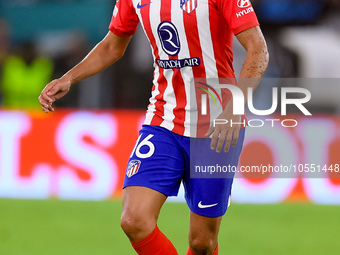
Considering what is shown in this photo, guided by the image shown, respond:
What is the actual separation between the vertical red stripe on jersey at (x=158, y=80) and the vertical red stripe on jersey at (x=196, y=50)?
198 mm

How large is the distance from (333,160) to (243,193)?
1.07 meters

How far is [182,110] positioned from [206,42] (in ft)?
1.32

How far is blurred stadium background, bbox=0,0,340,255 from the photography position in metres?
6.20

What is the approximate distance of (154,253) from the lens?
12.0 ft

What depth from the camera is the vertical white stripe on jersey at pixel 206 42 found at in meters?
3.73

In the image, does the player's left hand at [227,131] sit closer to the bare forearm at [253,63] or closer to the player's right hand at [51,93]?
the bare forearm at [253,63]

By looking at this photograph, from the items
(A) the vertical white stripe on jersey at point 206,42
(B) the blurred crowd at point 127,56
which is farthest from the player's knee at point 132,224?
(B) the blurred crowd at point 127,56

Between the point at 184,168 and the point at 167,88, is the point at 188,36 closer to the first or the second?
the point at 167,88

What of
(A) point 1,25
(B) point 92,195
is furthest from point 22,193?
(A) point 1,25

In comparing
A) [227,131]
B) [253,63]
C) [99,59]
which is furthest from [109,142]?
[227,131]

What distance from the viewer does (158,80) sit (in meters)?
3.94

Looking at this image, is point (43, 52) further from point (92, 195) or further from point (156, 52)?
point (156, 52)

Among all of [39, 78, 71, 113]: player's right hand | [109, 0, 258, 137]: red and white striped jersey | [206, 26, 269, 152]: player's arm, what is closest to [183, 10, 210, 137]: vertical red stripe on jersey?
[109, 0, 258, 137]: red and white striped jersey

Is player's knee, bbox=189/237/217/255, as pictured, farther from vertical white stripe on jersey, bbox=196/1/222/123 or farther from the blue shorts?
vertical white stripe on jersey, bbox=196/1/222/123
